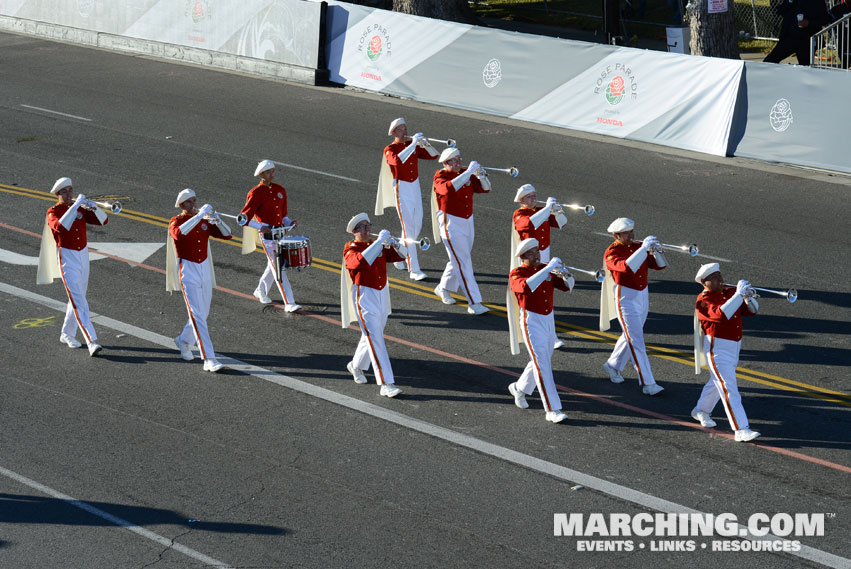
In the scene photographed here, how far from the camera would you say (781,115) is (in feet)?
65.9

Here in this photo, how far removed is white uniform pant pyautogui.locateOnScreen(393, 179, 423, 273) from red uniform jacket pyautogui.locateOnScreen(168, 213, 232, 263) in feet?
11.9

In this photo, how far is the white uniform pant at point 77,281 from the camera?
12.9m

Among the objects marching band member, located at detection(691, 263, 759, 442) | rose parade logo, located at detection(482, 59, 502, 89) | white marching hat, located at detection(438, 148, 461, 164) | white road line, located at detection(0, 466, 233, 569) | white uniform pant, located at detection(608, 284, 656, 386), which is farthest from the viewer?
rose parade logo, located at detection(482, 59, 502, 89)

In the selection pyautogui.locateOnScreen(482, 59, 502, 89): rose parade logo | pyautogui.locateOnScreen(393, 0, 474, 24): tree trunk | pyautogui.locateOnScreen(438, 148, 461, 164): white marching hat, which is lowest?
pyautogui.locateOnScreen(438, 148, 461, 164): white marching hat

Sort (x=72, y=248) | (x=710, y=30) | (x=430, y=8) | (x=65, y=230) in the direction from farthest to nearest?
(x=430, y=8), (x=710, y=30), (x=72, y=248), (x=65, y=230)

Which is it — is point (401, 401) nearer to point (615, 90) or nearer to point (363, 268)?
point (363, 268)

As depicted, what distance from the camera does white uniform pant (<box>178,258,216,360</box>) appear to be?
1253 centimetres

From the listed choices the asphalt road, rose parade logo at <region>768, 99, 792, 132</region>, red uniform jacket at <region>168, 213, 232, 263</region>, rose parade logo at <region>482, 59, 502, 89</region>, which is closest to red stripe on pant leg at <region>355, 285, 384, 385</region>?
the asphalt road

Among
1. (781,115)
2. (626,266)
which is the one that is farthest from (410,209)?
(781,115)

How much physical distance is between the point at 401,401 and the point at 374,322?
0.92 m

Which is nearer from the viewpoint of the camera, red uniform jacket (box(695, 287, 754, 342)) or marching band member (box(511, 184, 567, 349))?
red uniform jacket (box(695, 287, 754, 342))

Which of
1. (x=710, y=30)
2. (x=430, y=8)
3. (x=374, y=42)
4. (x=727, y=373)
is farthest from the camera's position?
(x=430, y=8)

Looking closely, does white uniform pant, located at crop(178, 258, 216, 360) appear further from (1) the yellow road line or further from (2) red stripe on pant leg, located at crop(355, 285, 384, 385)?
(1) the yellow road line

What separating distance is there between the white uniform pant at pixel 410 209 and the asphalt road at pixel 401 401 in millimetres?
417
